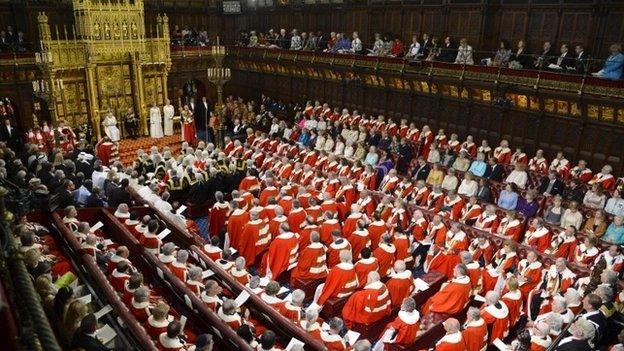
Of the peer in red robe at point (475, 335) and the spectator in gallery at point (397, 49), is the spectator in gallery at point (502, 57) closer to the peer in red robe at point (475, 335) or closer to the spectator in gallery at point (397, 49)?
the spectator in gallery at point (397, 49)

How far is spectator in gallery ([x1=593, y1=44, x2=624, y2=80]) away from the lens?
42.3ft

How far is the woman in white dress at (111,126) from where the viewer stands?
19.9 m

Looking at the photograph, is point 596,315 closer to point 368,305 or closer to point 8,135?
point 368,305

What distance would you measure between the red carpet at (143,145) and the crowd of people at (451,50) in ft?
23.9

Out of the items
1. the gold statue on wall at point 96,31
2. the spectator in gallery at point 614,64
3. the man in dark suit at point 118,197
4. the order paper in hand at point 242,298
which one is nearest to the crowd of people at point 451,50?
the spectator in gallery at point 614,64

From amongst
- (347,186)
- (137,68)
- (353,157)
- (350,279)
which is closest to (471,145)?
(353,157)

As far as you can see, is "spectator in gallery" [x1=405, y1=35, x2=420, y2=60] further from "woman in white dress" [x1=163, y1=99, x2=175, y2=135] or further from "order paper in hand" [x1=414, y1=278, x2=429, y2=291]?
"woman in white dress" [x1=163, y1=99, x2=175, y2=135]

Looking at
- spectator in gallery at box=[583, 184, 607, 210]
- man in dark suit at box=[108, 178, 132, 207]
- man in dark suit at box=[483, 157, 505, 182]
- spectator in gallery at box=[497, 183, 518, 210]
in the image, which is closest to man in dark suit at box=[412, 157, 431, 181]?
man in dark suit at box=[483, 157, 505, 182]

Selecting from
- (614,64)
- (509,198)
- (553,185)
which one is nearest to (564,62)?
(614,64)

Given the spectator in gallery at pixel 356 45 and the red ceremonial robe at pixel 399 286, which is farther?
the spectator in gallery at pixel 356 45

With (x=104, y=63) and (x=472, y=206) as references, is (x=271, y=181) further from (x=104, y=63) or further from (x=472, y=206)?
(x=104, y=63)

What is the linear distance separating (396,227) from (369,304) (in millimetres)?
3156

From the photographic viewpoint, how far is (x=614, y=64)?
12977mm

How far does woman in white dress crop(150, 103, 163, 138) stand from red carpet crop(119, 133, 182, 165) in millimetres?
303
